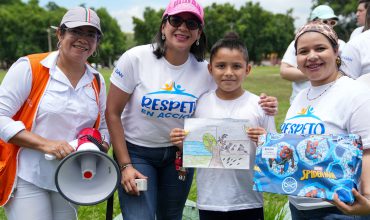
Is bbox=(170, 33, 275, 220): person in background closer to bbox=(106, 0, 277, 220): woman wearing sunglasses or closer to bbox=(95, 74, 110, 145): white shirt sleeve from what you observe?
bbox=(106, 0, 277, 220): woman wearing sunglasses

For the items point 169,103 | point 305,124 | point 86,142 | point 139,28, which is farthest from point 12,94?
point 139,28

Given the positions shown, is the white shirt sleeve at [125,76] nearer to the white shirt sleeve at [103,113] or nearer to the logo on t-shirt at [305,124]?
the white shirt sleeve at [103,113]

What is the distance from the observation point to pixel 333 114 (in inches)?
100.0

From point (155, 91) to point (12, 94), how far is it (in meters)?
0.99

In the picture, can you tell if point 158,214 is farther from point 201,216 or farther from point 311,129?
point 311,129

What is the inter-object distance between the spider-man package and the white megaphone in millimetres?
960

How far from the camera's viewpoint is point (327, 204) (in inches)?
103

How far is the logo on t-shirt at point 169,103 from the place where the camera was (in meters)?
3.30

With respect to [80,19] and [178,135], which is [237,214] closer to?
[178,135]

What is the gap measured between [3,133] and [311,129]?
1994 millimetres

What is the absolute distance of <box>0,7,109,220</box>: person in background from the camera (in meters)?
2.99

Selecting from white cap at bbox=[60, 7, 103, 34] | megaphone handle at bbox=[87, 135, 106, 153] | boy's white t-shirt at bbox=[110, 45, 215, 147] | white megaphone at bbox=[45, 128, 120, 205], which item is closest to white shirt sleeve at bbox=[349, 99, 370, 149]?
boy's white t-shirt at bbox=[110, 45, 215, 147]

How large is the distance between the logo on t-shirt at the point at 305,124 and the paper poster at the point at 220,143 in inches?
14.1

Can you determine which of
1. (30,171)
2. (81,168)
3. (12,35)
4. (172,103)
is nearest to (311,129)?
(172,103)
